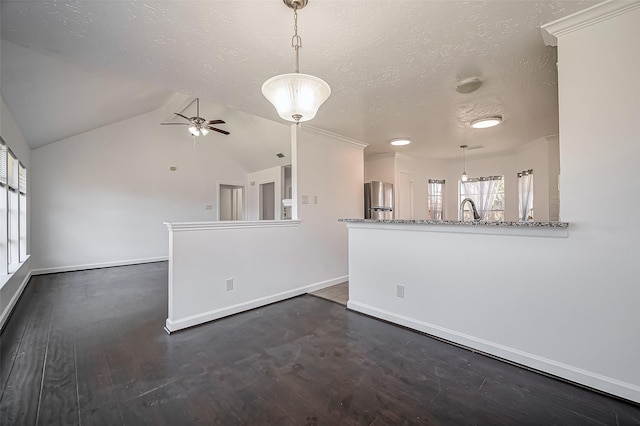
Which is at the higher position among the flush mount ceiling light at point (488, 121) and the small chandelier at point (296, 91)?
the flush mount ceiling light at point (488, 121)

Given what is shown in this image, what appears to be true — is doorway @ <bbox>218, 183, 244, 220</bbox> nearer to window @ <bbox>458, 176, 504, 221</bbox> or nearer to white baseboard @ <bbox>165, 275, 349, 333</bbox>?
white baseboard @ <bbox>165, 275, 349, 333</bbox>

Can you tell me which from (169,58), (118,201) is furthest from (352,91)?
(118,201)

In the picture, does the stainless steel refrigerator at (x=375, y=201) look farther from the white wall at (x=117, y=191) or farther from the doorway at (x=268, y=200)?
the white wall at (x=117, y=191)

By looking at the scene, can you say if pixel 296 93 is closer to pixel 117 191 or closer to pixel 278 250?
pixel 278 250

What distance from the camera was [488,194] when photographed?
20.2ft

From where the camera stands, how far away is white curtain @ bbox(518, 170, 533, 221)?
5.11 metres

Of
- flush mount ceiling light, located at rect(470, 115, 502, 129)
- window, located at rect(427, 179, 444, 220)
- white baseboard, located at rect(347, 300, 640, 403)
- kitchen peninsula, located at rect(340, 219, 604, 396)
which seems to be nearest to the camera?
white baseboard, located at rect(347, 300, 640, 403)

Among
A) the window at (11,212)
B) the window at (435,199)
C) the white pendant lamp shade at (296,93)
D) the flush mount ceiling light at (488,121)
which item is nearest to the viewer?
the white pendant lamp shade at (296,93)

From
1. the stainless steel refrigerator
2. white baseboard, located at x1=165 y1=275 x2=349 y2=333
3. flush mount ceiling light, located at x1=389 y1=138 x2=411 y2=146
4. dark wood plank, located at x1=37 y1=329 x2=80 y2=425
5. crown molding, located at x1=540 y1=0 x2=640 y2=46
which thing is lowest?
dark wood plank, located at x1=37 y1=329 x2=80 y2=425

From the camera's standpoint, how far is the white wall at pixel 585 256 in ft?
→ 4.97

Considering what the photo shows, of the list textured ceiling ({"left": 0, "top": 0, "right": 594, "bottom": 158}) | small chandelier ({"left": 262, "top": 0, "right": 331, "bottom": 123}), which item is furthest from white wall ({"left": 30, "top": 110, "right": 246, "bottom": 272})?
small chandelier ({"left": 262, "top": 0, "right": 331, "bottom": 123})

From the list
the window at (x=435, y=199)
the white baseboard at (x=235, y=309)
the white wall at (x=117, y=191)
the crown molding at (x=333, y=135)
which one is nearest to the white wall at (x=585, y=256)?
the white baseboard at (x=235, y=309)

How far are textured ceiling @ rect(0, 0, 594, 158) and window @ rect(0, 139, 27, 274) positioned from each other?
0.66 metres

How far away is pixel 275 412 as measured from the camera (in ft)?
4.83
